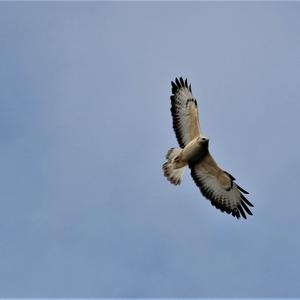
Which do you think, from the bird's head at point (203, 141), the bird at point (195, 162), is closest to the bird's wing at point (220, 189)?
the bird at point (195, 162)

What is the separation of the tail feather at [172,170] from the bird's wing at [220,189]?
47 cm

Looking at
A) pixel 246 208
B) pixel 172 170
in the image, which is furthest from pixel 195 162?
pixel 246 208

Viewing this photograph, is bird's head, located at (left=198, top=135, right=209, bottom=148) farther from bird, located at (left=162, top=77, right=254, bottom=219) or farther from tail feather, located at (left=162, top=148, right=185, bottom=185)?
tail feather, located at (left=162, top=148, right=185, bottom=185)

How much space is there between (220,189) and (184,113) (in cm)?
243

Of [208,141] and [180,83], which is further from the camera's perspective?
[180,83]

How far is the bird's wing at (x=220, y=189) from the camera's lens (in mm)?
17328

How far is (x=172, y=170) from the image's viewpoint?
1716 centimetres

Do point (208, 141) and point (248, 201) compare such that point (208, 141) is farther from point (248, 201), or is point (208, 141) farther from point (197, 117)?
point (248, 201)

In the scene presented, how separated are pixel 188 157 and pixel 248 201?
2.33 meters

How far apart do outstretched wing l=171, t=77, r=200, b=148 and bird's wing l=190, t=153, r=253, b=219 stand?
2.80 feet

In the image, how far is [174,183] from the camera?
17.0 meters

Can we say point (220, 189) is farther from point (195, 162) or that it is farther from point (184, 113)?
A: point (184, 113)

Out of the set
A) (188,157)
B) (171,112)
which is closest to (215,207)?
(188,157)

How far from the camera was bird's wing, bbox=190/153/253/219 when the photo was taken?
1733 centimetres
